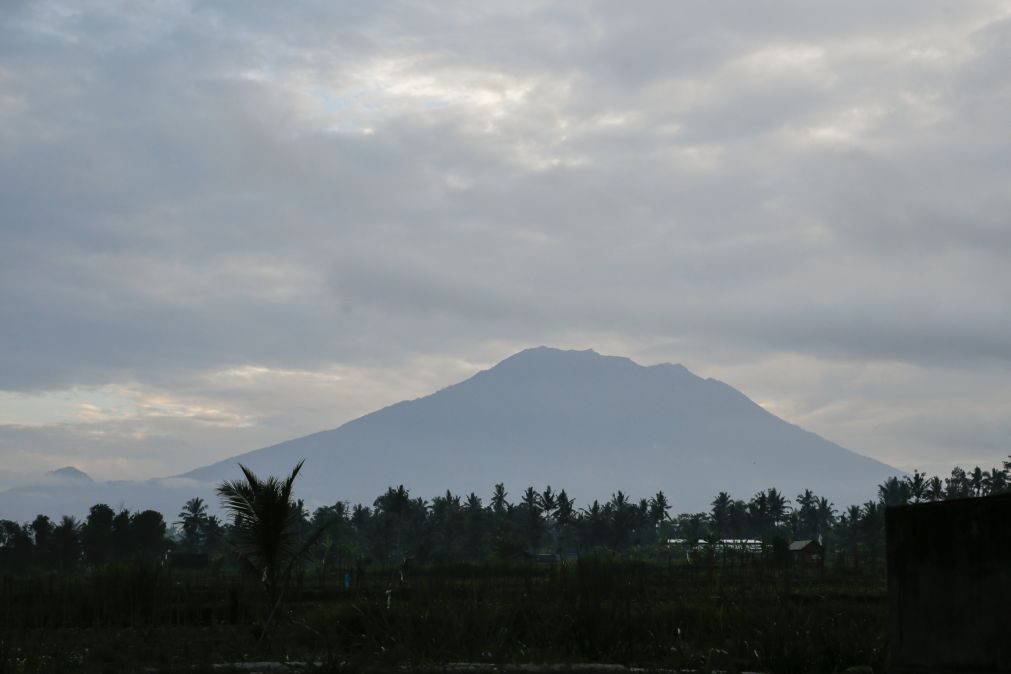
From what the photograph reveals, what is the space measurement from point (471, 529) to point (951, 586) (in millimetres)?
111719

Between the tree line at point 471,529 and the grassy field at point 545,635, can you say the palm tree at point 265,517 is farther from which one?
the tree line at point 471,529

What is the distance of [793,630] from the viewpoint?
56.7ft

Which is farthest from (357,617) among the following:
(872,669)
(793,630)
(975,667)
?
(975,667)

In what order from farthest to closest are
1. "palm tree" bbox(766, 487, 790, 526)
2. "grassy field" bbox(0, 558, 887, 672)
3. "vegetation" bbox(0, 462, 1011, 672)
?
1. "palm tree" bbox(766, 487, 790, 526)
2. "vegetation" bbox(0, 462, 1011, 672)
3. "grassy field" bbox(0, 558, 887, 672)

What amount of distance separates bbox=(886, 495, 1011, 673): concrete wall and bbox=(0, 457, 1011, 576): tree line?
267 feet

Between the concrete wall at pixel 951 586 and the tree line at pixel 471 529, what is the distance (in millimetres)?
81360

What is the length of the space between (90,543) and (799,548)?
63566mm

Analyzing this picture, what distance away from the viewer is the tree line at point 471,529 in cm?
9981

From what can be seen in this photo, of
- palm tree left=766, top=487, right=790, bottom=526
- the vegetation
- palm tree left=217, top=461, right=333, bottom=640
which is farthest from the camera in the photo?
palm tree left=766, top=487, right=790, bottom=526

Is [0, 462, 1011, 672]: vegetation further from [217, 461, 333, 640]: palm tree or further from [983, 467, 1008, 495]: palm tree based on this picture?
[983, 467, 1008, 495]: palm tree

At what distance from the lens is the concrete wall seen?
10.7 meters

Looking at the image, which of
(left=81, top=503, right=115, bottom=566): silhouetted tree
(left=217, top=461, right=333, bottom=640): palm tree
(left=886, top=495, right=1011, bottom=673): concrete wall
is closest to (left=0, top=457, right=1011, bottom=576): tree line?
(left=81, top=503, right=115, bottom=566): silhouetted tree

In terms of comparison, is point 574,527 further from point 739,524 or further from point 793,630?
point 793,630

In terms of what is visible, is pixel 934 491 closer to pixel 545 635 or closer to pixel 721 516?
pixel 721 516
